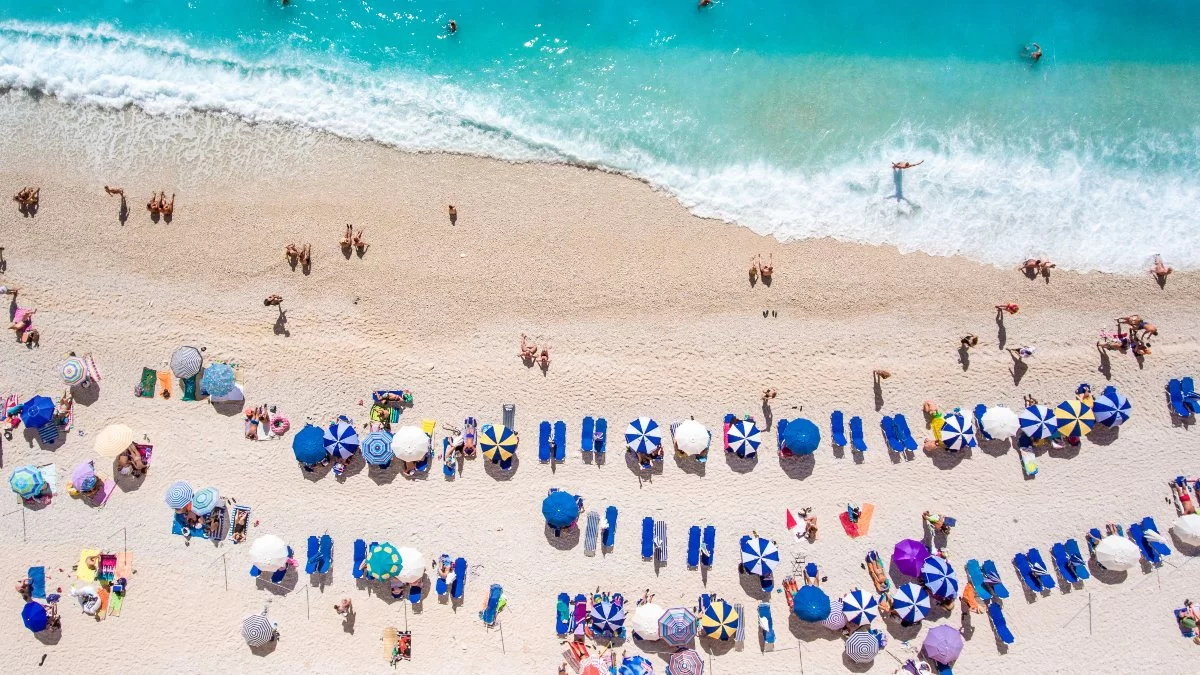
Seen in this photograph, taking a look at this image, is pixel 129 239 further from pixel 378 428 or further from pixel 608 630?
pixel 608 630

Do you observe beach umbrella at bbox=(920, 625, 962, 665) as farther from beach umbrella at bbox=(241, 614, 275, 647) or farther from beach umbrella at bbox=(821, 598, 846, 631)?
beach umbrella at bbox=(241, 614, 275, 647)

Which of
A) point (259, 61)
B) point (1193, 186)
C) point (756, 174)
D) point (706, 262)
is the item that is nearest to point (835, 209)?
point (756, 174)

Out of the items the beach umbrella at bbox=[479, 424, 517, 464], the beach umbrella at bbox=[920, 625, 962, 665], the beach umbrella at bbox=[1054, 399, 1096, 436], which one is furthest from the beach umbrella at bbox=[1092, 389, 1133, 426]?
the beach umbrella at bbox=[479, 424, 517, 464]

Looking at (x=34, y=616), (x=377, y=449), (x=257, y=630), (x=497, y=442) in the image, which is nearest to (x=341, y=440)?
(x=377, y=449)

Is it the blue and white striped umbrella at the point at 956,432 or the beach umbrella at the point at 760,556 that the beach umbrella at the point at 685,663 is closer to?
the beach umbrella at the point at 760,556

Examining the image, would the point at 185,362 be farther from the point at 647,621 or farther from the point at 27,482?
the point at 647,621

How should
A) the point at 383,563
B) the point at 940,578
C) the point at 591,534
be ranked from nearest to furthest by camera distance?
the point at 383,563, the point at 940,578, the point at 591,534
